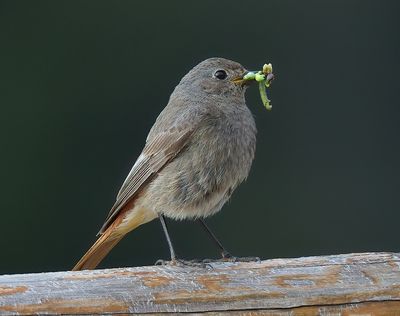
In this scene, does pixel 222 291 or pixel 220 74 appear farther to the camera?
pixel 220 74

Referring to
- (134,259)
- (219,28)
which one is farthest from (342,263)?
(219,28)

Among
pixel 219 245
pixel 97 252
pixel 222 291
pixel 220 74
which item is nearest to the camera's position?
pixel 222 291

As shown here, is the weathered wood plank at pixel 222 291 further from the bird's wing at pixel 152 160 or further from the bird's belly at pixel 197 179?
the bird's wing at pixel 152 160

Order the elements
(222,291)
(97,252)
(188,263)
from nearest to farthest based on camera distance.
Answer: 1. (222,291)
2. (188,263)
3. (97,252)

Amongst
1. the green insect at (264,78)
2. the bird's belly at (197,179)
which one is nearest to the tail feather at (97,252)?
the bird's belly at (197,179)

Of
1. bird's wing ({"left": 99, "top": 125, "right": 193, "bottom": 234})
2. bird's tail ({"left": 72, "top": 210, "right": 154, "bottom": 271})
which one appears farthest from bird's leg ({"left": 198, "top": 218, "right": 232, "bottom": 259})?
bird's wing ({"left": 99, "top": 125, "right": 193, "bottom": 234})

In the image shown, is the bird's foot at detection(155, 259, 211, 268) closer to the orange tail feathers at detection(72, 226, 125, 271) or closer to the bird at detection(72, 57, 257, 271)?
the orange tail feathers at detection(72, 226, 125, 271)

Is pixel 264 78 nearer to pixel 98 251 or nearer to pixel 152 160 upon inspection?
pixel 152 160

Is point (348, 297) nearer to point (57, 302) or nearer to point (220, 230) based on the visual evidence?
point (57, 302)

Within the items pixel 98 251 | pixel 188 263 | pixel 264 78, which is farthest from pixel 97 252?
pixel 264 78
